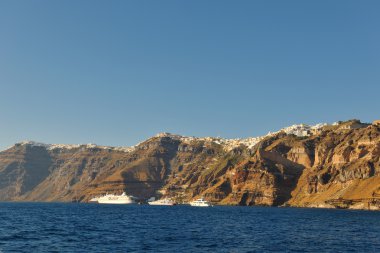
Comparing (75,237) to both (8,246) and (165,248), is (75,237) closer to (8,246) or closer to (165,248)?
(8,246)

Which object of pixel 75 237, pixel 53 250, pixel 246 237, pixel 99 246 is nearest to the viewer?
pixel 53 250

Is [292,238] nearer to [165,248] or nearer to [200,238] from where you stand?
[200,238]

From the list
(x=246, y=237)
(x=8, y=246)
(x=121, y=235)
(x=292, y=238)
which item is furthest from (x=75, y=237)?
(x=292, y=238)

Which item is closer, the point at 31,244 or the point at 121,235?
the point at 31,244

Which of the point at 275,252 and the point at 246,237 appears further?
the point at 246,237

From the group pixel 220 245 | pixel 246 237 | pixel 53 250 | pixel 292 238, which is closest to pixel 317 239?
pixel 292 238

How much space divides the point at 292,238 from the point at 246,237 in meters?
8.49

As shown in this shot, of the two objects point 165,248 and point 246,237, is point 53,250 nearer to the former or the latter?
point 165,248

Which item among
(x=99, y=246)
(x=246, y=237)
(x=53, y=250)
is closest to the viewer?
(x=53, y=250)

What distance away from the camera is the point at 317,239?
288 feet

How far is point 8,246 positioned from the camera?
7075cm

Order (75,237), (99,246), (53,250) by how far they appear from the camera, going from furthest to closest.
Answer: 1. (75,237)
2. (99,246)
3. (53,250)

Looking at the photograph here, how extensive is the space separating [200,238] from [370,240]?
30.7 metres

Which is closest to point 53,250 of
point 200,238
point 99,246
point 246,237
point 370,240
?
point 99,246
